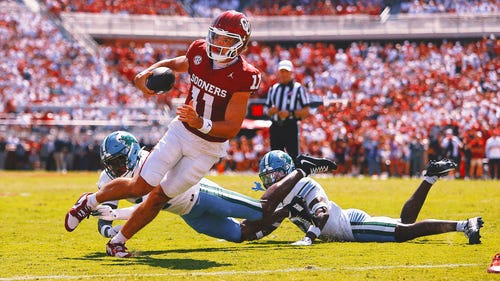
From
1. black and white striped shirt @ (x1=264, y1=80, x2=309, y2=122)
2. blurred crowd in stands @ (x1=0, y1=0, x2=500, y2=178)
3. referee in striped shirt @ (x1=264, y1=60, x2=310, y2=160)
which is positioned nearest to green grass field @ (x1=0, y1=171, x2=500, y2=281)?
referee in striped shirt @ (x1=264, y1=60, x2=310, y2=160)

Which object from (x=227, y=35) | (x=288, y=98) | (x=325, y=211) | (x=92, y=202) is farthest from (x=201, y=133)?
(x=288, y=98)

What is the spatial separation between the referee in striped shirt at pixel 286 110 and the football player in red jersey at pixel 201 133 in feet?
16.1

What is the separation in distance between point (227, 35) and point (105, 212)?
6.09ft

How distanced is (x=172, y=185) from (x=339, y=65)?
82.1 ft

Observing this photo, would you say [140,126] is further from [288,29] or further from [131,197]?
[131,197]

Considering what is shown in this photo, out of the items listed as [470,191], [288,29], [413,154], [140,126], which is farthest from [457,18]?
[470,191]

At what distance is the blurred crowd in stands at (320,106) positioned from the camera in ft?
81.6

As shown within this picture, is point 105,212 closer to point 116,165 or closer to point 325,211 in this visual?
point 116,165

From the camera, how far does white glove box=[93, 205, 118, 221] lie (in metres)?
7.39

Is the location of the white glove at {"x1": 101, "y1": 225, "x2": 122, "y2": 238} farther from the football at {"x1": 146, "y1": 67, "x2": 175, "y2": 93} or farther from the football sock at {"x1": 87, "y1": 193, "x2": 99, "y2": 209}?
the football at {"x1": 146, "y1": 67, "x2": 175, "y2": 93}

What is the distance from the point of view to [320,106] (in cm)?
2506

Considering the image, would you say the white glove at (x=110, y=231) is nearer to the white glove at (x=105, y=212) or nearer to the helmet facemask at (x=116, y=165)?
the white glove at (x=105, y=212)

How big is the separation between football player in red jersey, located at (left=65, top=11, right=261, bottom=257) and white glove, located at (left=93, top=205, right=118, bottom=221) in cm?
39

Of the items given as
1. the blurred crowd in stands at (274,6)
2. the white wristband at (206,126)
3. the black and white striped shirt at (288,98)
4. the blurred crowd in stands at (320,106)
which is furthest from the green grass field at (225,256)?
the blurred crowd in stands at (274,6)
